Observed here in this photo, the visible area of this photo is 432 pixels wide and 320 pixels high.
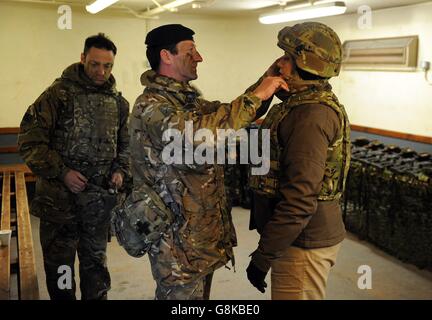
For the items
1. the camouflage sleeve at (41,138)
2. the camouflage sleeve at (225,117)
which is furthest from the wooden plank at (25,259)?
the camouflage sleeve at (225,117)

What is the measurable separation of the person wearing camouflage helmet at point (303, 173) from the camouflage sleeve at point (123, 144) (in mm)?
1264

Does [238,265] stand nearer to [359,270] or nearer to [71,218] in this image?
[359,270]

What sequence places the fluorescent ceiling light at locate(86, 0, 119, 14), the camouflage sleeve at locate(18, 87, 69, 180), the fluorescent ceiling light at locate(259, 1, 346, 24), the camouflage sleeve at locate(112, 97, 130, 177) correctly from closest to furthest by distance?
1. the camouflage sleeve at locate(18, 87, 69, 180)
2. the camouflage sleeve at locate(112, 97, 130, 177)
3. the fluorescent ceiling light at locate(86, 0, 119, 14)
4. the fluorescent ceiling light at locate(259, 1, 346, 24)

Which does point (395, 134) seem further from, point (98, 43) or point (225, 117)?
point (225, 117)

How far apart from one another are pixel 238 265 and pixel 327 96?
8.62 ft

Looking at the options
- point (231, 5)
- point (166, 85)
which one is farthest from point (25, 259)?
point (231, 5)

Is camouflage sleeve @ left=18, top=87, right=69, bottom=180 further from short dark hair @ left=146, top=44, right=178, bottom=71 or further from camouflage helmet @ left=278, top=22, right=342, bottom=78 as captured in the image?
camouflage helmet @ left=278, top=22, right=342, bottom=78

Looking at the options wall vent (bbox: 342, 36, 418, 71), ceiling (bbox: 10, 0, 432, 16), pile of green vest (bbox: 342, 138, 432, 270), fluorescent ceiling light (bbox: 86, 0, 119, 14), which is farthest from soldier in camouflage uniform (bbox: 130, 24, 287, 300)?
wall vent (bbox: 342, 36, 418, 71)

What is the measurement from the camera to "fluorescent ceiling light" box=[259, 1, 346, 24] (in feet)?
14.5

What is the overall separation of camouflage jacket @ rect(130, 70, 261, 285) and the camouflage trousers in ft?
3.15

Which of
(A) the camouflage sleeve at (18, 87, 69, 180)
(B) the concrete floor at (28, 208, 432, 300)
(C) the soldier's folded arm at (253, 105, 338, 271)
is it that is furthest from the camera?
(B) the concrete floor at (28, 208, 432, 300)

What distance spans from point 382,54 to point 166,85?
450 cm

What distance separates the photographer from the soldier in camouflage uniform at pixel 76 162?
2521 millimetres
